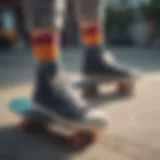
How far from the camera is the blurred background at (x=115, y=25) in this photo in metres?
8.24

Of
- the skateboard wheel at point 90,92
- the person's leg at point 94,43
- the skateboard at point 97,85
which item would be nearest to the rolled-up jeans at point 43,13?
the person's leg at point 94,43

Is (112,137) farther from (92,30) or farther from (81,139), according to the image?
(92,30)

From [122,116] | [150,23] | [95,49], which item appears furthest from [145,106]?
[150,23]

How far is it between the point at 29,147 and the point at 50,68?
0.73ft

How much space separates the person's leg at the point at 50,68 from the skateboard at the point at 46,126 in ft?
0.14

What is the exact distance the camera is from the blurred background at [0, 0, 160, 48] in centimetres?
824

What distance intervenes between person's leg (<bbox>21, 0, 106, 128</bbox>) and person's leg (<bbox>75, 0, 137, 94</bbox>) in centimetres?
43

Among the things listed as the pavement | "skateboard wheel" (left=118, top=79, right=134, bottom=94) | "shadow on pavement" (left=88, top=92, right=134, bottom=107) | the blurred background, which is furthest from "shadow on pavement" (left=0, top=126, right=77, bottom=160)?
the blurred background

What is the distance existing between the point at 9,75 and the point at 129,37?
648 cm

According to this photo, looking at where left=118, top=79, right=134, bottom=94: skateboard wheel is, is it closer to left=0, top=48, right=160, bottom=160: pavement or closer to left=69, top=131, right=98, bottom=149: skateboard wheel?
left=0, top=48, right=160, bottom=160: pavement

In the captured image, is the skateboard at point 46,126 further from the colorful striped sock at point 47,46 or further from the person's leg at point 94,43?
the person's leg at point 94,43

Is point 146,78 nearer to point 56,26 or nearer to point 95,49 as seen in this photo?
point 95,49

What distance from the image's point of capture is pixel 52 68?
1.30 metres

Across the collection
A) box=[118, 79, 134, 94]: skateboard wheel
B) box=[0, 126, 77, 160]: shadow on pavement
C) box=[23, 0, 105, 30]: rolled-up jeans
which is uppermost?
box=[118, 79, 134, 94]: skateboard wheel
